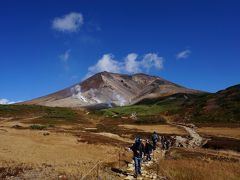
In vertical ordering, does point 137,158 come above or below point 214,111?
below

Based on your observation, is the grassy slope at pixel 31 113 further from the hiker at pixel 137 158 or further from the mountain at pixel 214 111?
the hiker at pixel 137 158

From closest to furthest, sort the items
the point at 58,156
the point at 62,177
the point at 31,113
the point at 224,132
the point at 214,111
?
the point at 62,177 < the point at 58,156 < the point at 224,132 < the point at 214,111 < the point at 31,113

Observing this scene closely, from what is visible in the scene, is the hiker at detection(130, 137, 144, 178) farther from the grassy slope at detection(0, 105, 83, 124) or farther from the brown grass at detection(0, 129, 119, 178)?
the grassy slope at detection(0, 105, 83, 124)

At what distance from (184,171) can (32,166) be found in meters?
12.1

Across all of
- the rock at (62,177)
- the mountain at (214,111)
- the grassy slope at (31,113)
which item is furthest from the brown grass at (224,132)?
the rock at (62,177)

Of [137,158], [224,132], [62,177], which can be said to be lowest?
[62,177]

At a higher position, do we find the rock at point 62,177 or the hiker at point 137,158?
the hiker at point 137,158

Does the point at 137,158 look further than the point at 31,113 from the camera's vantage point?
No

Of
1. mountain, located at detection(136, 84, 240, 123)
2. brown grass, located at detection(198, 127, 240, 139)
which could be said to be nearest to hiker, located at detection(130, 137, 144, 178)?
brown grass, located at detection(198, 127, 240, 139)

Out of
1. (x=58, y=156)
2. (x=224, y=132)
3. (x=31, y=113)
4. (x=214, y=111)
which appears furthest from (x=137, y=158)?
(x=31, y=113)

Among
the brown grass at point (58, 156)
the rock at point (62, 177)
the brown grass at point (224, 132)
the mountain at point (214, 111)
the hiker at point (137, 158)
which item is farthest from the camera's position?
the mountain at point (214, 111)

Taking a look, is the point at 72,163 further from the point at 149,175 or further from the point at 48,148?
the point at 48,148

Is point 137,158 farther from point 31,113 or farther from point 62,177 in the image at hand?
point 31,113

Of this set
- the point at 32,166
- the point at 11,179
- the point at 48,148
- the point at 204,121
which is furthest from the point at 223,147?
the point at 204,121
